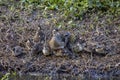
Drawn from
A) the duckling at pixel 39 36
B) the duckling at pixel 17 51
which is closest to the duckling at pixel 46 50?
the duckling at pixel 39 36

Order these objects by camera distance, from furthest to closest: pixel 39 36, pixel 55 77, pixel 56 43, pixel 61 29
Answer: pixel 61 29, pixel 39 36, pixel 56 43, pixel 55 77

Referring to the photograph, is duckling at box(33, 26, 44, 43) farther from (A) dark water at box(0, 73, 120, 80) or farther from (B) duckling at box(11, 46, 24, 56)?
(A) dark water at box(0, 73, 120, 80)

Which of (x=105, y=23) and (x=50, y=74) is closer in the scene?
(x=50, y=74)

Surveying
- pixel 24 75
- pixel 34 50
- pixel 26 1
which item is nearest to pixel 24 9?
pixel 26 1

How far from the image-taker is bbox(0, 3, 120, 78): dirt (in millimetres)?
7109

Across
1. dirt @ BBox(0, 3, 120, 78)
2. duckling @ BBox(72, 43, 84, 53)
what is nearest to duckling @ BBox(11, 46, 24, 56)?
dirt @ BBox(0, 3, 120, 78)

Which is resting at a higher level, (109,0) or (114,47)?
(109,0)

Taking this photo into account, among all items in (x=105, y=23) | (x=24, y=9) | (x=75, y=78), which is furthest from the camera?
(x=24, y=9)

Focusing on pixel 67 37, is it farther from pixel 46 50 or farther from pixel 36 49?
pixel 36 49

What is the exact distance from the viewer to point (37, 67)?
7184 millimetres

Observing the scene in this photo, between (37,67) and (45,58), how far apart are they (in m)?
0.32

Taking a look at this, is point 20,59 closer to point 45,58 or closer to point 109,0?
point 45,58

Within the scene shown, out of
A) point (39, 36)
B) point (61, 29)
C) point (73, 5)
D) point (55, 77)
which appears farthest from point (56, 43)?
point (73, 5)

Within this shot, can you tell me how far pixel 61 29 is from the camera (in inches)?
321
